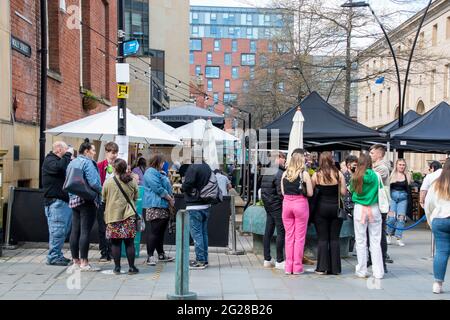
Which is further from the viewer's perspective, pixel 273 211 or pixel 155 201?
pixel 155 201

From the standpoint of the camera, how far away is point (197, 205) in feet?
27.7

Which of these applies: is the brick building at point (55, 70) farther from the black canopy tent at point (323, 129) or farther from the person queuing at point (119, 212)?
the black canopy tent at point (323, 129)

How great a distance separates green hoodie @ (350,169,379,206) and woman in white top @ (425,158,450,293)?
101cm

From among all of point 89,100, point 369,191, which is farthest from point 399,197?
point 89,100

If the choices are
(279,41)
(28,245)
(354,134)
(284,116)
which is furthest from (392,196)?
(279,41)

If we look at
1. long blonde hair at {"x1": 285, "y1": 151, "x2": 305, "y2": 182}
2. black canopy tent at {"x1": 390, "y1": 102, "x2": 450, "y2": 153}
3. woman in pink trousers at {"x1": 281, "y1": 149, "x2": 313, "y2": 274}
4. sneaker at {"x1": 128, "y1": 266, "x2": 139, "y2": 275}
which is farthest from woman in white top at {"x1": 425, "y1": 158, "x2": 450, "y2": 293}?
black canopy tent at {"x1": 390, "y1": 102, "x2": 450, "y2": 153}

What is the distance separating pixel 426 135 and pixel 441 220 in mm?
7835

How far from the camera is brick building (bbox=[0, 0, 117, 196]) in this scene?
35.0 feet

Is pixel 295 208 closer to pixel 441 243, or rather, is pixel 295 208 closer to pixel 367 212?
pixel 367 212

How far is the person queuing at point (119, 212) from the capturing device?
7707 millimetres

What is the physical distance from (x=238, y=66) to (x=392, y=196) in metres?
98.1

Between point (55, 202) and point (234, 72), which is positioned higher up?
point (234, 72)

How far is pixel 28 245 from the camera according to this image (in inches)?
393

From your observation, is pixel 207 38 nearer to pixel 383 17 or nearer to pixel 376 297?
pixel 383 17
